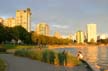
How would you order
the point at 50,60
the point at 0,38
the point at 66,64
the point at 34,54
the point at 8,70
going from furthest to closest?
the point at 0,38, the point at 34,54, the point at 50,60, the point at 66,64, the point at 8,70

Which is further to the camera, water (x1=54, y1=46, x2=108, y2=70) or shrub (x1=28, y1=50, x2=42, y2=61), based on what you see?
water (x1=54, y1=46, x2=108, y2=70)

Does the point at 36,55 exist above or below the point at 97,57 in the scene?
above

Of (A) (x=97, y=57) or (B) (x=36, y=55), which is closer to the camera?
(B) (x=36, y=55)

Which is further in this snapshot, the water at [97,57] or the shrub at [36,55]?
the water at [97,57]

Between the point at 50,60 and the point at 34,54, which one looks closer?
the point at 50,60

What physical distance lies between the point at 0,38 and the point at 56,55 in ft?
269

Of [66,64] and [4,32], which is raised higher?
[4,32]

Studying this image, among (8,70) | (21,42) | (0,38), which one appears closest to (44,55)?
(8,70)

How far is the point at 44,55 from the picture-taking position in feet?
117

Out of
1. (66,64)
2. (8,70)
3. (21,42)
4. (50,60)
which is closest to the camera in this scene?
(8,70)

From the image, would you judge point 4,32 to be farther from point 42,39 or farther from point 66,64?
point 66,64

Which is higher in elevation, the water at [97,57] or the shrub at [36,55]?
the shrub at [36,55]

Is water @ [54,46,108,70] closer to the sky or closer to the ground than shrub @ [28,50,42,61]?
closer to the ground

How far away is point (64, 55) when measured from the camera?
32.6 metres
